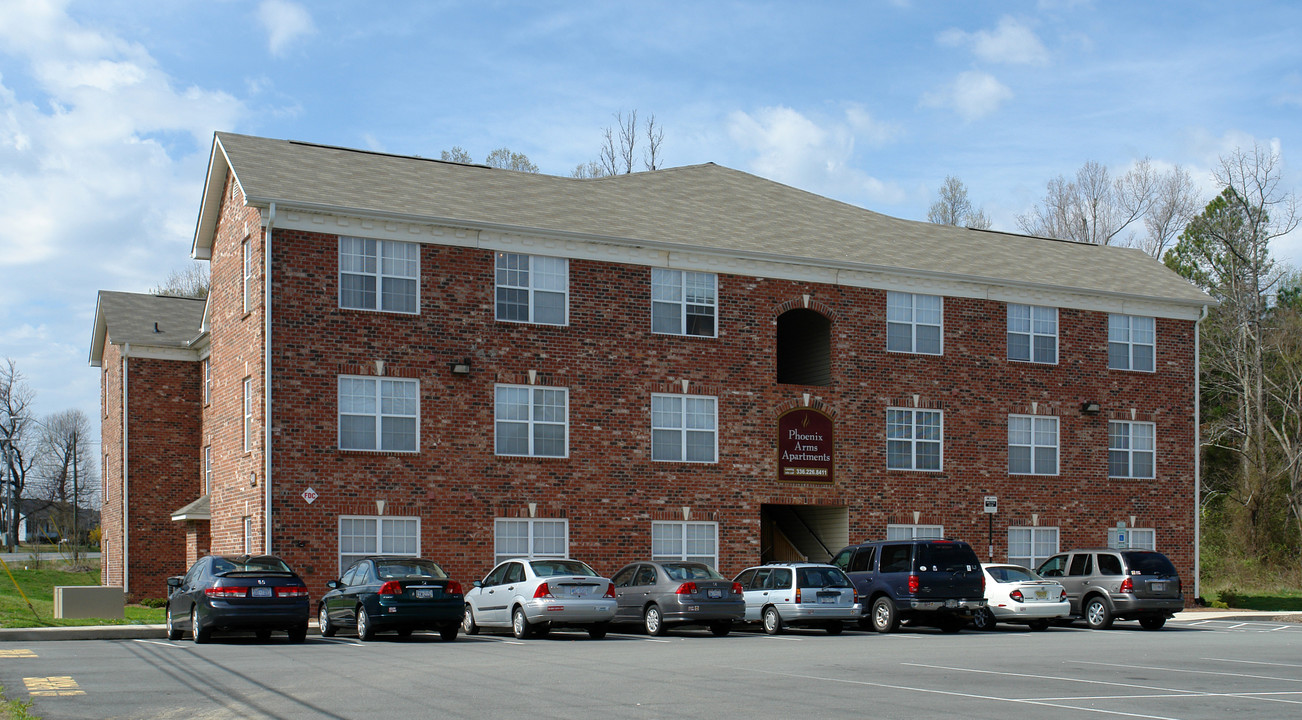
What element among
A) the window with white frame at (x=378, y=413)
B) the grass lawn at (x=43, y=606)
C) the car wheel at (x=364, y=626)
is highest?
the window with white frame at (x=378, y=413)

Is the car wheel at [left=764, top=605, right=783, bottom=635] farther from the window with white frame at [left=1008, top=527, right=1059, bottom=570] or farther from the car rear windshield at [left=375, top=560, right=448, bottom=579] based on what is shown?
the window with white frame at [left=1008, top=527, right=1059, bottom=570]

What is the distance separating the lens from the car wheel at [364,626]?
819 inches

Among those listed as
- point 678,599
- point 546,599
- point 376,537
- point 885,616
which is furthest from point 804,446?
point 546,599

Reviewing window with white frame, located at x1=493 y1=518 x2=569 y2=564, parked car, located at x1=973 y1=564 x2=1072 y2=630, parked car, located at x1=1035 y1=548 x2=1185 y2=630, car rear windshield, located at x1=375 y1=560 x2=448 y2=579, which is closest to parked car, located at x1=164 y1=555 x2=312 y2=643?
car rear windshield, located at x1=375 y1=560 x2=448 y2=579

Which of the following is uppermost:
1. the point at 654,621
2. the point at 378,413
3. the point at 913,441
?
the point at 378,413

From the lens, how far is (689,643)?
2130 centimetres

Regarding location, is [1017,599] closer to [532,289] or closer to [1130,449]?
[1130,449]

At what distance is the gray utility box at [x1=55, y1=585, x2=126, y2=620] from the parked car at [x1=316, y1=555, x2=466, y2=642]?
6651 mm

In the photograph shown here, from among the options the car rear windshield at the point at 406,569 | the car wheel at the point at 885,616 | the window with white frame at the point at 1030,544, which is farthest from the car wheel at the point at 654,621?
the window with white frame at the point at 1030,544

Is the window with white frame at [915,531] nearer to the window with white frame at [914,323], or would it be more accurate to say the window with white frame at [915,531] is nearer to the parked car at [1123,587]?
the window with white frame at [914,323]

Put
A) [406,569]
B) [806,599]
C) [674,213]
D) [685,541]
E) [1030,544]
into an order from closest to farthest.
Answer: [406,569], [806,599], [685,541], [674,213], [1030,544]

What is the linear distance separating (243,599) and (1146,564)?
59.8 ft

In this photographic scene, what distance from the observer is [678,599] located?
75.7 ft

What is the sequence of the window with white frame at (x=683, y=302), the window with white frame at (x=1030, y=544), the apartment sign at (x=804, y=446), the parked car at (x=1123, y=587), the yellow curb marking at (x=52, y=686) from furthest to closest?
the window with white frame at (x=1030, y=544)
the apartment sign at (x=804, y=446)
the window with white frame at (x=683, y=302)
the parked car at (x=1123, y=587)
the yellow curb marking at (x=52, y=686)
